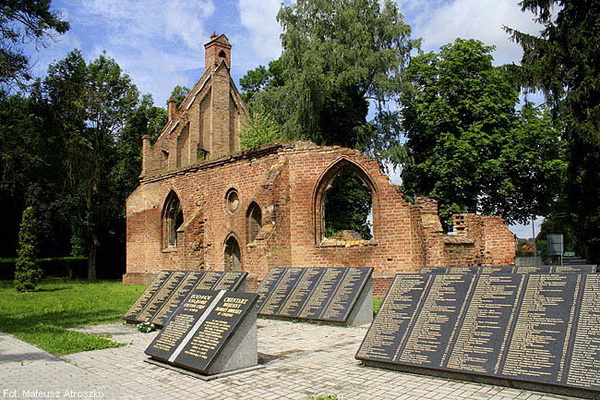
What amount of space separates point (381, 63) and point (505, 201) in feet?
30.9

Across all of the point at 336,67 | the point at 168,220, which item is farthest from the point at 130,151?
the point at 336,67

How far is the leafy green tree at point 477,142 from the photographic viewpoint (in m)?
23.2

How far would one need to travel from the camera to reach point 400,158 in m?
26.1

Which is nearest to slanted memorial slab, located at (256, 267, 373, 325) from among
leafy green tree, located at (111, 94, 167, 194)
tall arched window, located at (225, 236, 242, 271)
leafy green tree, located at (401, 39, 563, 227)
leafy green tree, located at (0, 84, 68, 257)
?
tall arched window, located at (225, 236, 242, 271)

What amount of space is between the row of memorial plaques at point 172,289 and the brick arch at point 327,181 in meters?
5.73

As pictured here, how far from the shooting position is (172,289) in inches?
382

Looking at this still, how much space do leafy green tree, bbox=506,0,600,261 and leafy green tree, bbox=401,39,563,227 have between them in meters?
5.83

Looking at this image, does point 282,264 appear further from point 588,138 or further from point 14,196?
point 14,196

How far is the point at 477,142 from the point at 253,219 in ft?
39.2

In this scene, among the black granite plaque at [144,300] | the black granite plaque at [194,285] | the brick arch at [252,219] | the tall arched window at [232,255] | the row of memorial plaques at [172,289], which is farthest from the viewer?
the tall arched window at [232,255]

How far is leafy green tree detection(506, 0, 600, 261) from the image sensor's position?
50.7 ft

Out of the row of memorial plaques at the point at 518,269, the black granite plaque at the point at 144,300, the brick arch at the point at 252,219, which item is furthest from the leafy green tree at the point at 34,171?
the row of memorial plaques at the point at 518,269

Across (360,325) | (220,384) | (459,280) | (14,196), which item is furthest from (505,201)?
(14,196)

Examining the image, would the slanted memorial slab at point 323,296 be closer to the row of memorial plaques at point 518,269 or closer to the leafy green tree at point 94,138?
the row of memorial plaques at point 518,269
